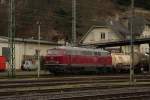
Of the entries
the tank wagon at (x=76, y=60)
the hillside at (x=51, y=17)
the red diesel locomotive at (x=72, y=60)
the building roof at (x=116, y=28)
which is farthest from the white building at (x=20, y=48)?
the building roof at (x=116, y=28)

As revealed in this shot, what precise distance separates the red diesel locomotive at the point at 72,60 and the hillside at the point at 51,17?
3831 cm

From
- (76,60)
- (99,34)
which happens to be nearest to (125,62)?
(76,60)

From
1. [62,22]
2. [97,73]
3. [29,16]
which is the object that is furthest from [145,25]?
[97,73]

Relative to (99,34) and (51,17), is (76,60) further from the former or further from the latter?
(51,17)

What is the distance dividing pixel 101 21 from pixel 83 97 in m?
98.7

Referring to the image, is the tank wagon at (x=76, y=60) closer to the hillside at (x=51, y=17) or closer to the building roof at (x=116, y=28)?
the hillside at (x=51, y=17)

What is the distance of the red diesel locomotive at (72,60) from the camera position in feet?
161

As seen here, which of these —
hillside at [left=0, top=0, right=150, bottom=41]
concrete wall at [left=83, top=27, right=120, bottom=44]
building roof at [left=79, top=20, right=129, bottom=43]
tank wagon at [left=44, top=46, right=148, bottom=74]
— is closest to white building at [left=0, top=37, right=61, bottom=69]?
tank wagon at [left=44, top=46, right=148, bottom=74]

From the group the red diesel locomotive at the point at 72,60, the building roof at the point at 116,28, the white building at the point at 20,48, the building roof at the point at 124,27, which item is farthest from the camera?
the building roof at the point at 124,27

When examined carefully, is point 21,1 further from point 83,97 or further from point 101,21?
point 83,97

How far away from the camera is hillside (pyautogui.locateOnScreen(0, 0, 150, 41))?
3883 inches

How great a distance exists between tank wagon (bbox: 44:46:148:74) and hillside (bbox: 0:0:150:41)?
120 feet

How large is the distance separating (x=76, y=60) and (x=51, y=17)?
192 feet

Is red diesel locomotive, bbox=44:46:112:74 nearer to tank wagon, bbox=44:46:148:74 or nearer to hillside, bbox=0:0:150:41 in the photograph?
tank wagon, bbox=44:46:148:74
